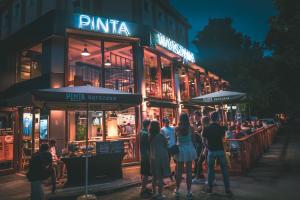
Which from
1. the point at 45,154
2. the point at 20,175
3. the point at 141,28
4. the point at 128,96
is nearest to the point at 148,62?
the point at 141,28

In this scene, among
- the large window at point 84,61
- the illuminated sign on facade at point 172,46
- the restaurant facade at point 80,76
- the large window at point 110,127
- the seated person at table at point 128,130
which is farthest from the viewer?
the illuminated sign on facade at point 172,46

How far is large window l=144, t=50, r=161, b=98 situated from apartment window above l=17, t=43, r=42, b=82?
5.71m

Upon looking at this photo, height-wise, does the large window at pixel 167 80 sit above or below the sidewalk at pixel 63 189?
above

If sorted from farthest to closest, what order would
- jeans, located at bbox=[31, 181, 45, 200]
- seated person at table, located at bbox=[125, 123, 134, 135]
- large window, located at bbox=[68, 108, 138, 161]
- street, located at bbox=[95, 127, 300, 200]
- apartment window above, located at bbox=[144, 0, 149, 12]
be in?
apartment window above, located at bbox=[144, 0, 149, 12]
seated person at table, located at bbox=[125, 123, 134, 135]
large window, located at bbox=[68, 108, 138, 161]
street, located at bbox=[95, 127, 300, 200]
jeans, located at bbox=[31, 181, 45, 200]

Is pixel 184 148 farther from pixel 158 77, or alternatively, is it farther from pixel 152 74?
pixel 152 74

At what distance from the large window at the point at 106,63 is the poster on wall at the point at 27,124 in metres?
2.82

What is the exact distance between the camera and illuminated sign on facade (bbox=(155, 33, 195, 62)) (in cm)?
1306

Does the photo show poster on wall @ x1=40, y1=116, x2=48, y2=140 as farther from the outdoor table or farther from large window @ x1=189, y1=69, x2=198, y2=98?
large window @ x1=189, y1=69, x2=198, y2=98

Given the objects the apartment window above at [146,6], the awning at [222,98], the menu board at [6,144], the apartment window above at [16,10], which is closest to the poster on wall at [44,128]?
the menu board at [6,144]

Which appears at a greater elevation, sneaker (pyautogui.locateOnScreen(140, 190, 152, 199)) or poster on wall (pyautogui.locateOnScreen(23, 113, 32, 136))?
poster on wall (pyautogui.locateOnScreen(23, 113, 32, 136))

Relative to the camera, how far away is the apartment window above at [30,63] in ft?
39.8

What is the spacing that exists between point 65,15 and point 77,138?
5.78 meters

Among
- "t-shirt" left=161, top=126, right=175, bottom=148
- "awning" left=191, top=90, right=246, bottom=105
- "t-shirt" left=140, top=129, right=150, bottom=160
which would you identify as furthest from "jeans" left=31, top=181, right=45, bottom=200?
"awning" left=191, top=90, right=246, bottom=105

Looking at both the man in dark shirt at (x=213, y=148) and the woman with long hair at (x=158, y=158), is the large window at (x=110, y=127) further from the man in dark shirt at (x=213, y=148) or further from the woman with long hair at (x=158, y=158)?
the man in dark shirt at (x=213, y=148)
